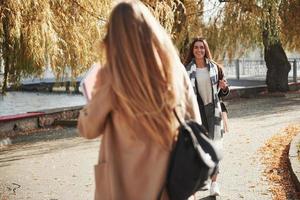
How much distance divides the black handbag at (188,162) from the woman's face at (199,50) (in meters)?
2.92

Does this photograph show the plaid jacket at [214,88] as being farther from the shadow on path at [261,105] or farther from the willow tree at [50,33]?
the shadow on path at [261,105]

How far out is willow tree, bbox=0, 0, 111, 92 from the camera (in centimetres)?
771

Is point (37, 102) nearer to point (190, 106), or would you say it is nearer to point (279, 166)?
point (279, 166)

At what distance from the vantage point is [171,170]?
2031 millimetres

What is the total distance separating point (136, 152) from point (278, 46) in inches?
698

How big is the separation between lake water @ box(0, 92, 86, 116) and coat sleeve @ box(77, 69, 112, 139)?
23.1 meters

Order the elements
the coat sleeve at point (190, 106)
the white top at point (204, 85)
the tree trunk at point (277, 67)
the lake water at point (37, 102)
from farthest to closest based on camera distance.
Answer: the lake water at point (37, 102) < the tree trunk at point (277, 67) < the white top at point (204, 85) < the coat sleeve at point (190, 106)

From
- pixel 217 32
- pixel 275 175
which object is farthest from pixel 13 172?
pixel 217 32

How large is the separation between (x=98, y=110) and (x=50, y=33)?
6.16 m

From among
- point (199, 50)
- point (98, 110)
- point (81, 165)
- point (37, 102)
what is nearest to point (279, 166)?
point (199, 50)

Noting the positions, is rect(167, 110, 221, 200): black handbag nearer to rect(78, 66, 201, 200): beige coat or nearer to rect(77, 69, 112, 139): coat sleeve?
rect(78, 66, 201, 200): beige coat

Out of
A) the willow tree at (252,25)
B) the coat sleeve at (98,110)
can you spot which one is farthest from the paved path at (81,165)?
the willow tree at (252,25)

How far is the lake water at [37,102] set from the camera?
96.7ft

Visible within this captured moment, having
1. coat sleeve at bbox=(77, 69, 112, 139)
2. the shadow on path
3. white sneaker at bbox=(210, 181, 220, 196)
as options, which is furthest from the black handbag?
the shadow on path
